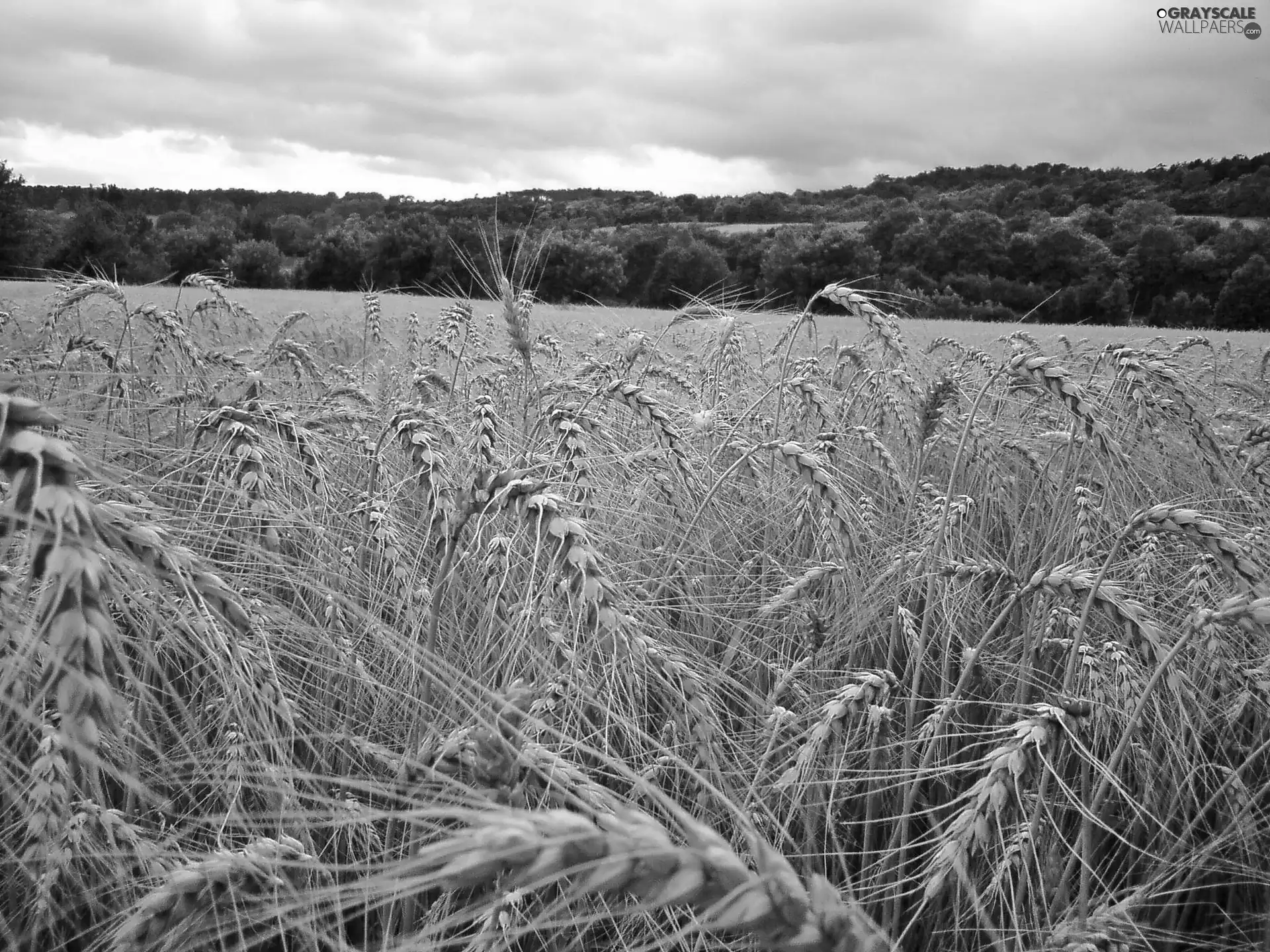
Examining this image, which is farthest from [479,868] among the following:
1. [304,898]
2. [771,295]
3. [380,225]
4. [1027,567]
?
[380,225]

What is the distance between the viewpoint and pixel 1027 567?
9.68 feet

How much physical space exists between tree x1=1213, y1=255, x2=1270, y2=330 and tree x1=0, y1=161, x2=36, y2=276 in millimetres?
32212

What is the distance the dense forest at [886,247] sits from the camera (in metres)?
23.8

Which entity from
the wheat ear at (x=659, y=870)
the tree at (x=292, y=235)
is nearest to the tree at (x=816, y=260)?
the tree at (x=292, y=235)

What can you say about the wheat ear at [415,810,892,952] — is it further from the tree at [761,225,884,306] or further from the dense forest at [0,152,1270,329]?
the tree at [761,225,884,306]

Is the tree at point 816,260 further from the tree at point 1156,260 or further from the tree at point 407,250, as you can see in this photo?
the tree at point 407,250

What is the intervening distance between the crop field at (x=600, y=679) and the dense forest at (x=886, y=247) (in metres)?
17.9

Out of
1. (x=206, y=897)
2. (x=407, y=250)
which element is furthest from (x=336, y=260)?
(x=206, y=897)

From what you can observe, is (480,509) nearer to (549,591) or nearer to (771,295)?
(549,591)

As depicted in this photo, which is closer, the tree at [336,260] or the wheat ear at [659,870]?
the wheat ear at [659,870]

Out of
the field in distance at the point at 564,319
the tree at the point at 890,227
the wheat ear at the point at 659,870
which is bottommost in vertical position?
the wheat ear at the point at 659,870

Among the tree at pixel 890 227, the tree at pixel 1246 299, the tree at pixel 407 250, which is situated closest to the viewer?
the tree at pixel 407 250

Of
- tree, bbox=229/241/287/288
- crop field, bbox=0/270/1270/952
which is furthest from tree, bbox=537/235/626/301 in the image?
crop field, bbox=0/270/1270/952

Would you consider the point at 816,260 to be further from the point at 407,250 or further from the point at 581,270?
the point at 407,250
